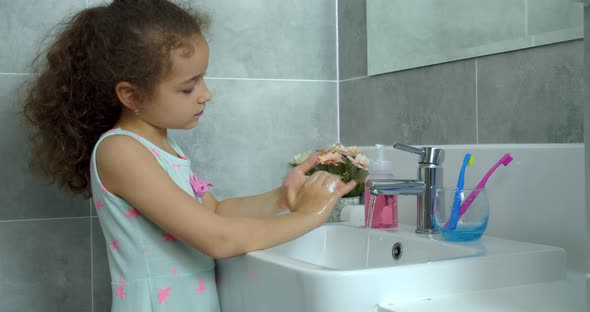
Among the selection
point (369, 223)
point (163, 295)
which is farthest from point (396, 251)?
point (163, 295)

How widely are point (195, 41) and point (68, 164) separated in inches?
13.5

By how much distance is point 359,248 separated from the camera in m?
1.28

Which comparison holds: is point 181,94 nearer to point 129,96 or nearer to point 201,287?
point 129,96

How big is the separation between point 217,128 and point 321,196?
0.59 m

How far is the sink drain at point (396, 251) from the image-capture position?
1.18 m

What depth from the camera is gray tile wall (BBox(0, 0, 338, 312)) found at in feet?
4.68

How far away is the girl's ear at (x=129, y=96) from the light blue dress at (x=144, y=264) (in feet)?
0.16

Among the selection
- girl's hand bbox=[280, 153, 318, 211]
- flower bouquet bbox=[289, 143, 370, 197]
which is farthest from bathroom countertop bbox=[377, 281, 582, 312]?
flower bouquet bbox=[289, 143, 370, 197]

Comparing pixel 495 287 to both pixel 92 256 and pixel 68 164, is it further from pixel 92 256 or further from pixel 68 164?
pixel 92 256

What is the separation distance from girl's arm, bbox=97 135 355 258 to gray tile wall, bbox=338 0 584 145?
0.36 meters

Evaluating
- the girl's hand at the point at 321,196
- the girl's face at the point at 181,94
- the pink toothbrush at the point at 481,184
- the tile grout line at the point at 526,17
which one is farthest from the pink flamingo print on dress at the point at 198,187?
the tile grout line at the point at 526,17

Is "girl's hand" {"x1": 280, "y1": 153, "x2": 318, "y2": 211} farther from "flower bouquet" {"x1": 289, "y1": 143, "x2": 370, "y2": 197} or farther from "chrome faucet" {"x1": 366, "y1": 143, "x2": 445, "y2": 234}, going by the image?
"flower bouquet" {"x1": 289, "y1": 143, "x2": 370, "y2": 197}

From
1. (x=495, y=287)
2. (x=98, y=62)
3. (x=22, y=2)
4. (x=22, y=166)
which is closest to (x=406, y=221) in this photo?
(x=495, y=287)

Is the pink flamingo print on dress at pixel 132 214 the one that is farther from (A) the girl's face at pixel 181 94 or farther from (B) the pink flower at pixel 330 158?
(B) the pink flower at pixel 330 158
